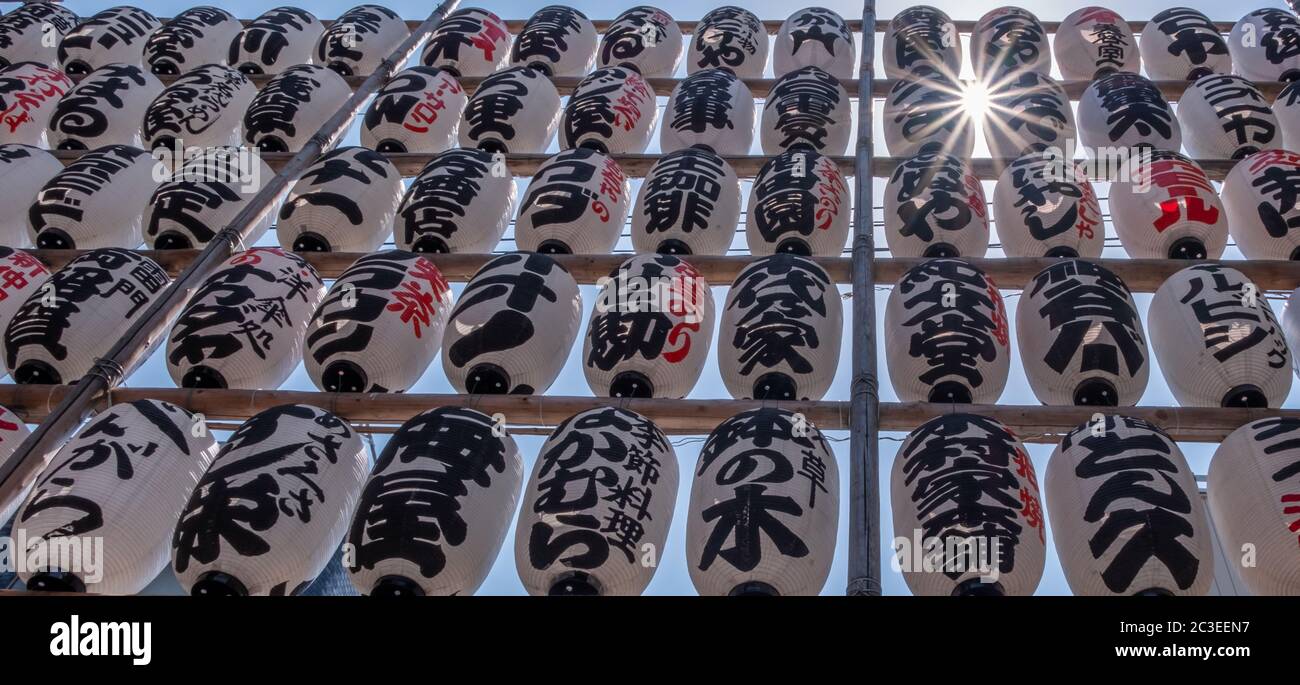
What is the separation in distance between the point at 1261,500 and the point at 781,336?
185cm

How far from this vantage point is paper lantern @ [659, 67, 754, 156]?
6.45 meters

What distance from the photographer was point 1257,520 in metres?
3.91

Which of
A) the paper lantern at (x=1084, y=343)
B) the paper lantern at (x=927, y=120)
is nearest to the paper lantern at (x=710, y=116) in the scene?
the paper lantern at (x=927, y=120)

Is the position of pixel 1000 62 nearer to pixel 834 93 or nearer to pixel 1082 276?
pixel 834 93

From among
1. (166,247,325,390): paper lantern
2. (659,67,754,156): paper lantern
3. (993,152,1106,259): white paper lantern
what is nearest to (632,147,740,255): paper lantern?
(659,67,754,156): paper lantern

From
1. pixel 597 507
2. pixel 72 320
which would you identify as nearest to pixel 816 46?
pixel 597 507

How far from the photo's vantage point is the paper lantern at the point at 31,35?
791cm

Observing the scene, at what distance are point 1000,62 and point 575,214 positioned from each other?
10.1 feet

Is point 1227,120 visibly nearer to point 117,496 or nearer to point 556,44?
point 556,44

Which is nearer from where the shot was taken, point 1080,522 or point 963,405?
point 1080,522

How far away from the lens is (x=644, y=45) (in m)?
7.53
